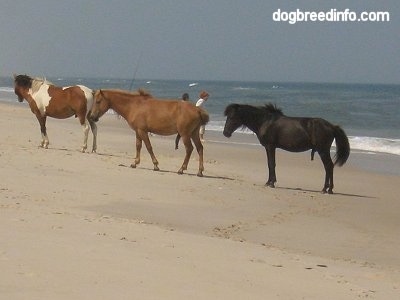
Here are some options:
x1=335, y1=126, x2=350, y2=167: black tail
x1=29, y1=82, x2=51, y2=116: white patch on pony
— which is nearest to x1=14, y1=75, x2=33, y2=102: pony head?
x1=29, y1=82, x2=51, y2=116: white patch on pony

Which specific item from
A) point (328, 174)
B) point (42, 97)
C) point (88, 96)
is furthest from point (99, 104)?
point (328, 174)

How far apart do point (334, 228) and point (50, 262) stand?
18.3ft

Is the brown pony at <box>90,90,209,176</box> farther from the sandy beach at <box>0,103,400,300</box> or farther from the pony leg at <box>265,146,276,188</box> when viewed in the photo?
the pony leg at <box>265,146,276,188</box>

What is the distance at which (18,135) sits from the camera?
20734 millimetres

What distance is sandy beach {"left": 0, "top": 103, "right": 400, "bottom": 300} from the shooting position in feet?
19.0

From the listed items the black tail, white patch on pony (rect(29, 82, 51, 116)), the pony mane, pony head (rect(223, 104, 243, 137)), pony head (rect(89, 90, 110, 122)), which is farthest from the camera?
the pony mane

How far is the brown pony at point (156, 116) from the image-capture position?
14.8m

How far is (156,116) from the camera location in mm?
15055

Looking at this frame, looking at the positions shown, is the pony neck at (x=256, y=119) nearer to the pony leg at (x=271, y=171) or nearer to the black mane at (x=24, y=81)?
the pony leg at (x=271, y=171)

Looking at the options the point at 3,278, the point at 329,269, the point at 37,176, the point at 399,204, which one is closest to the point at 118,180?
the point at 37,176

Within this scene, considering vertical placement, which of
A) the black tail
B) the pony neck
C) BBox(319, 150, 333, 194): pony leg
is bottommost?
BBox(319, 150, 333, 194): pony leg

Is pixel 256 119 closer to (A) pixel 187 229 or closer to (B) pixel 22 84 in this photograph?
(A) pixel 187 229

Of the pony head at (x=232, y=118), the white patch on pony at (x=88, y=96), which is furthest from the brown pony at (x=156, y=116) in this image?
the white patch on pony at (x=88, y=96)

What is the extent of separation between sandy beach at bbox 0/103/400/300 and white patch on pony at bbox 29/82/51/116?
2.96ft
